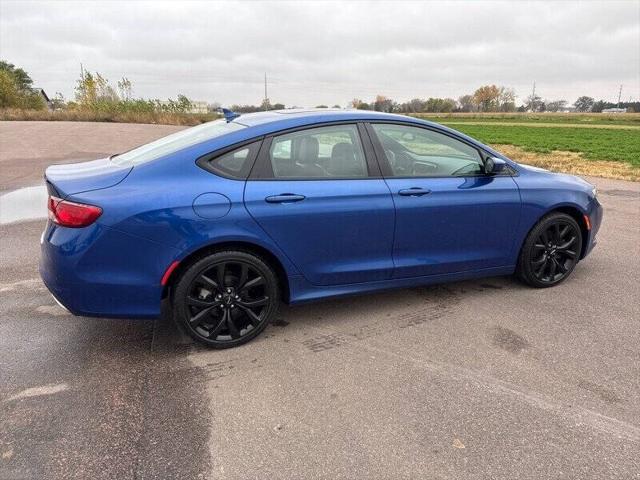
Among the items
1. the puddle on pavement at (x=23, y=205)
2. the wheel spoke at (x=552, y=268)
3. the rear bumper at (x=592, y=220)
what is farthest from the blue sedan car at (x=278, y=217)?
the puddle on pavement at (x=23, y=205)

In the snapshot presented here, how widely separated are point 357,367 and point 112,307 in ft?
5.13

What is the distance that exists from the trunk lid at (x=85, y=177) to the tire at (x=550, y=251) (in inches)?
128

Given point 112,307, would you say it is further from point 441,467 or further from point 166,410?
point 441,467

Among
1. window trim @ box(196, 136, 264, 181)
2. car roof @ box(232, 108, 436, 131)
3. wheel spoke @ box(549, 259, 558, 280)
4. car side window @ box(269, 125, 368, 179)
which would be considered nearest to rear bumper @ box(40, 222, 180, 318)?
window trim @ box(196, 136, 264, 181)

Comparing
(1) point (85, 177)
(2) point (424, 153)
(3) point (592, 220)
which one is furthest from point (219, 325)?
(3) point (592, 220)

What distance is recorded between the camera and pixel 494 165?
387cm

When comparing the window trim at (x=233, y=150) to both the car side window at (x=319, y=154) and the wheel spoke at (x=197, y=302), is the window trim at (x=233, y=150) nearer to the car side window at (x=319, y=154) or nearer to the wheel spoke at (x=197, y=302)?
the car side window at (x=319, y=154)

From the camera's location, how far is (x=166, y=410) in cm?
261

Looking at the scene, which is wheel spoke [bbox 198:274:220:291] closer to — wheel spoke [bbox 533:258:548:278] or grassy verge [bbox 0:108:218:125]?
wheel spoke [bbox 533:258:548:278]

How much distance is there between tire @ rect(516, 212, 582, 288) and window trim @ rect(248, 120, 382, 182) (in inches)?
64.1

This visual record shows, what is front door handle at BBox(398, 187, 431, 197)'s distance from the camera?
355 centimetres

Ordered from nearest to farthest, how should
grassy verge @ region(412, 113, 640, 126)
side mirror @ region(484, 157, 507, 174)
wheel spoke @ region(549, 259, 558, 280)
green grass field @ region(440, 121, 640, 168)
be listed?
side mirror @ region(484, 157, 507, 174)
wheel spoke @ region(549, 259, 558, 280)
green grass field @ region(440, 121, 640, 168)
grassy verge @ region(412, 113, 640, 126)

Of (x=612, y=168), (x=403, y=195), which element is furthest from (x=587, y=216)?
(x=612, y=168)

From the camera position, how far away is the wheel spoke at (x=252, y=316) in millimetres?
3261
